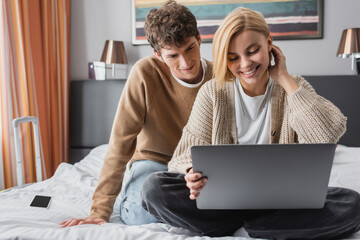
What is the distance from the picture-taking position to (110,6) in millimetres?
2887

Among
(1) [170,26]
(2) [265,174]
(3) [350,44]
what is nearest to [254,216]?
(2) [265,174]

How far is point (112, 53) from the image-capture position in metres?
2.68

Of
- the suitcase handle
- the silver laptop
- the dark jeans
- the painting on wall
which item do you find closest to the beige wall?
the painting on wall

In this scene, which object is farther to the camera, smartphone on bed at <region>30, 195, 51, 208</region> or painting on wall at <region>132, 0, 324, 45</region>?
painting on wall at <region>132, 0, 324, 45</region>

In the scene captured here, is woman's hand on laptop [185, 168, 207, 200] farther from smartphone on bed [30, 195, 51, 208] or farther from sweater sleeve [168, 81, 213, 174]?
smartphone on bed [30, 195, 51, 208]

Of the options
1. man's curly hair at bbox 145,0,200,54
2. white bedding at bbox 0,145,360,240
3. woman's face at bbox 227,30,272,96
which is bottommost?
white bedding at bbox 0,145,360,240

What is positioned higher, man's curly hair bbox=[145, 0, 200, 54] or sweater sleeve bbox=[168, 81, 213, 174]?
man's curly hair bbox=[145, 0, 200, 54]

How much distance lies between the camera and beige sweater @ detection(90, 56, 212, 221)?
1.34 m

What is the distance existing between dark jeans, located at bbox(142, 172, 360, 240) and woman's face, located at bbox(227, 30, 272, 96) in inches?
15.1

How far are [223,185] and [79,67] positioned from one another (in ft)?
7.73

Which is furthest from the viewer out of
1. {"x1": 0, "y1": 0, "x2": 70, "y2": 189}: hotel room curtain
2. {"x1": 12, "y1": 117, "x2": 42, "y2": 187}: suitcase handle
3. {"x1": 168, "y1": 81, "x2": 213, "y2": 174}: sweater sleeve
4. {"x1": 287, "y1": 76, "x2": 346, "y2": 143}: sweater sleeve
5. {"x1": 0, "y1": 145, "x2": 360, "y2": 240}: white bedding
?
{"x1": 0, "y1": 0, "x2": 70, "y2": 189}: hotel room curtain

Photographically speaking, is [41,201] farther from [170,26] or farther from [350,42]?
[350,42]

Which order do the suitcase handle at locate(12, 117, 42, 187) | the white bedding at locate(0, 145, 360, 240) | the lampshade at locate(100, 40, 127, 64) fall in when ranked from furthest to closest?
the lampshade at locate(100, 40, 127, 64), the suitcase handle at locate(12, 117, 42, 187), the white bedding at locate(0, 145, 360, 240)

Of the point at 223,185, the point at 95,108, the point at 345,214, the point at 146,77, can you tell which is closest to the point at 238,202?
the point at 223,185
